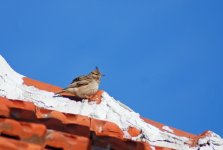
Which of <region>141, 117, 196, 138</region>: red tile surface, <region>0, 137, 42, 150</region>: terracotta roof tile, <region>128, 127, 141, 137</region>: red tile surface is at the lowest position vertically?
<region>0, 137, 42, 150</region>: terracotta roof tile

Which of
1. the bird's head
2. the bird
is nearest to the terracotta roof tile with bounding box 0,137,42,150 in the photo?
the bird

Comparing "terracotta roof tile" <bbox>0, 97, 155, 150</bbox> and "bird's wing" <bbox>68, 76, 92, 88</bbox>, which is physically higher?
"bird's wing" <bbox>68, 76, 92, 88</bbox>

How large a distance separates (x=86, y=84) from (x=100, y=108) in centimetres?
316

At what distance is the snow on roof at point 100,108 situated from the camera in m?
7.66

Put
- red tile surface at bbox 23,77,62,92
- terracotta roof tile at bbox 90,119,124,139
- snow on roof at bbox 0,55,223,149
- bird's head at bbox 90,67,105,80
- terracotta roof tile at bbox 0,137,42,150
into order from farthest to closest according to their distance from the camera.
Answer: bird's head at bbox 90,67,105,80 → red tile surface at bbox 23,77,62,92 → snow on roof at bbox 0,55,223,149 → terracotta roof tile at bbox 90,119,124,139 → terracotta roof tile at bbox 0,137,42,150

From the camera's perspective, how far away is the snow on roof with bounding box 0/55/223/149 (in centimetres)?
766

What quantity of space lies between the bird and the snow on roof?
1404mm

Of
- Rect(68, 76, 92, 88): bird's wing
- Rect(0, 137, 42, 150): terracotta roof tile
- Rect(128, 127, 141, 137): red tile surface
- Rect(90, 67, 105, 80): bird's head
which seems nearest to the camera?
Rect(0, 137, 42, 150): terracotta roof tile

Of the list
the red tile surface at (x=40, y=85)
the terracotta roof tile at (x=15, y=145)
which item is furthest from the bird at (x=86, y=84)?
the terracotta roof tile at (x=15, y=145)

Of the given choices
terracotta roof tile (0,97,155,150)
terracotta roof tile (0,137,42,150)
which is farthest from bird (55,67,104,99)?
terracotta roof tile (0,137,42,150)

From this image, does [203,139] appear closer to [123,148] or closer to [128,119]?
[128,119]

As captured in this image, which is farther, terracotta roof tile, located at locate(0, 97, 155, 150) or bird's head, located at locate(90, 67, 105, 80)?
bird's head, located at locate(90, 67, 105, 80)

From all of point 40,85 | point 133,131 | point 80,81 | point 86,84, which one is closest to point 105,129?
point 133,131

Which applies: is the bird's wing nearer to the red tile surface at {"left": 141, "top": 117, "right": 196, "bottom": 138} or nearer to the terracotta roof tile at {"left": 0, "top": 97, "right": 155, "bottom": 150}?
the red tile surface at {"left": 141, "top": 117, "right": 196, "bottom": 138}
